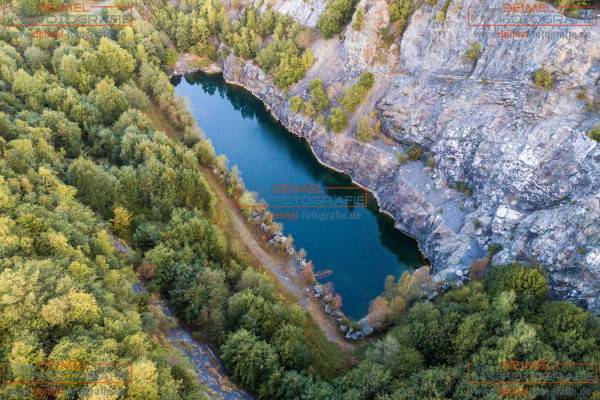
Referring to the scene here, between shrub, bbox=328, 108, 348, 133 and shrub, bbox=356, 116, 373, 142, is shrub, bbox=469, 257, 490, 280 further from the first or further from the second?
shrub, bbox=328, 108, 348, 133

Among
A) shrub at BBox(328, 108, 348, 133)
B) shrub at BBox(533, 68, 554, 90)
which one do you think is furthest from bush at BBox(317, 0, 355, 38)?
shrub at BBox(533, 68, 554, 90)

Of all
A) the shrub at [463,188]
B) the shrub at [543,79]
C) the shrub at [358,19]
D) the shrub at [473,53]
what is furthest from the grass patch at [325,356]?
the shrub at [358,19]

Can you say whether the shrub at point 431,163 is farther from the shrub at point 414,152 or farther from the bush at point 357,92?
the bush at point 357,92

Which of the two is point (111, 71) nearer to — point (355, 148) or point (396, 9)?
point (355, 148)

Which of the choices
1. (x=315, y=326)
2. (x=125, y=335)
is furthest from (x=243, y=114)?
(x=125, y=335)

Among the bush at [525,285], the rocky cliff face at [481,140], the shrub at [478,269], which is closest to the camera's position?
the bush at [525,285]

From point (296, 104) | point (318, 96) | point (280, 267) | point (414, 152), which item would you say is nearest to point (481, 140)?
point (414, 152)
